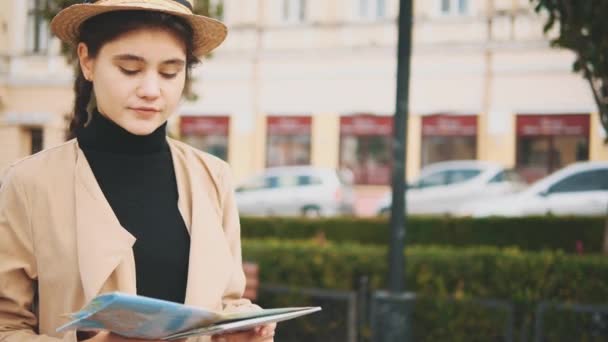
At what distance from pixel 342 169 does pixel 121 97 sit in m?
21.7

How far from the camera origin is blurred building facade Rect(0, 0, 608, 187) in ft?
69.6

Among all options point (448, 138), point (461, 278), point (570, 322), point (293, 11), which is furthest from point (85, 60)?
point (293, 11)

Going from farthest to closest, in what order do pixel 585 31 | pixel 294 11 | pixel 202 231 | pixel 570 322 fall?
pixel 294 11, pixel 570 322, pixel 585 31, pixel 202 231

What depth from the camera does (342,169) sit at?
23.6 metres

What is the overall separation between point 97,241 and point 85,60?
0.49m

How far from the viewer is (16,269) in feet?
6.03

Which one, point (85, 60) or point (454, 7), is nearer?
point (85, 60)

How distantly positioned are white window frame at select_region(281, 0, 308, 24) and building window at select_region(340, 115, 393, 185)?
3359mm

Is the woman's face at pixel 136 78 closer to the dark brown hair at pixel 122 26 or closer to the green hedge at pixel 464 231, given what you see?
the dark brown hair at pixel 122 26

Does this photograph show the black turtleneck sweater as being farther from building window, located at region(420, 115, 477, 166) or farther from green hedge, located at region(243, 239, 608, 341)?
building window, located at region(420, 115, 477, 166)

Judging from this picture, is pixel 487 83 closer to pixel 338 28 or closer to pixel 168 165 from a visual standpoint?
pixel 338 28

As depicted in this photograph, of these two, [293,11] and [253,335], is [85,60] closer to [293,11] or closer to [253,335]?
[253,335]

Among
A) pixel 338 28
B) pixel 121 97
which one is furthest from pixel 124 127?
pixel 338 28

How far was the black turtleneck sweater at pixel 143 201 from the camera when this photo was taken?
77.2 inches
